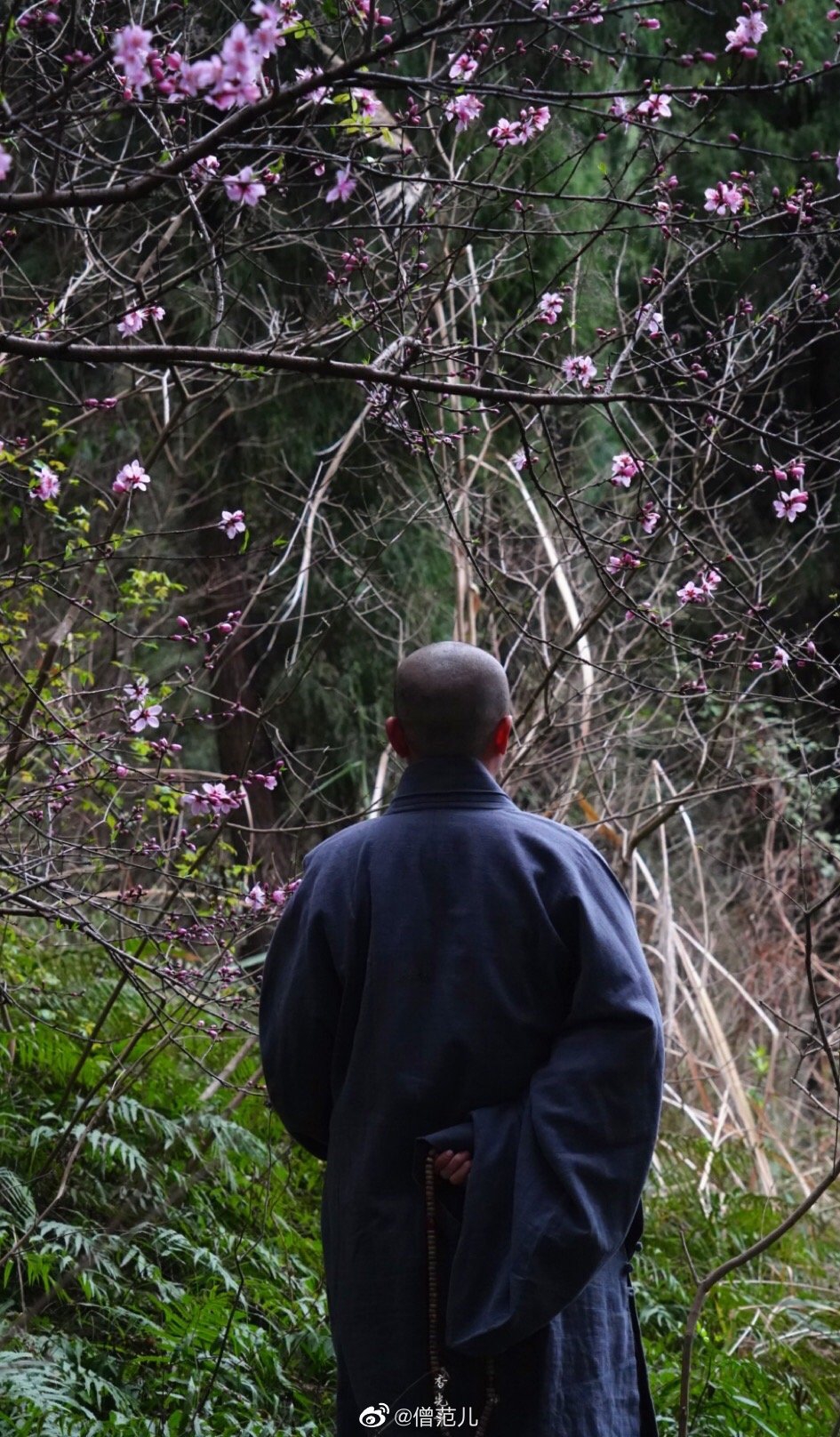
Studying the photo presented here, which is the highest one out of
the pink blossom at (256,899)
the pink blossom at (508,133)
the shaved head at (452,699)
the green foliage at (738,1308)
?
the pink blossom at (508,133)

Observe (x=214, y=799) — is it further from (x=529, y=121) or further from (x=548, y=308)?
(x=529, y=121)

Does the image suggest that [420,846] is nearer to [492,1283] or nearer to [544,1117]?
[544,1117]

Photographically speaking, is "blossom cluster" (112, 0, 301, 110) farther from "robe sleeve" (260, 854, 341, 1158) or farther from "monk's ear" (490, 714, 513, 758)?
"robe sleeve" (260, 854, 341, 1158)

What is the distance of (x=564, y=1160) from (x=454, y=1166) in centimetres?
15

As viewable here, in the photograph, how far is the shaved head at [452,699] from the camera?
1.97m

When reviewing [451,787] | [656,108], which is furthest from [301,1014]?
[656,108]

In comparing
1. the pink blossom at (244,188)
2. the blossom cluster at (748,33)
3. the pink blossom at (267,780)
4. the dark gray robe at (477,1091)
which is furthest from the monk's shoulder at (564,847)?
the pink blossom at (267,780)

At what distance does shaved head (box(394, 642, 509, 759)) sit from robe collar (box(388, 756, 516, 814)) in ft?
0.06

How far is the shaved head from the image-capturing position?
1.97 m

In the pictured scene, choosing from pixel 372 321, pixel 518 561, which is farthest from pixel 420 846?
pixel 518 561

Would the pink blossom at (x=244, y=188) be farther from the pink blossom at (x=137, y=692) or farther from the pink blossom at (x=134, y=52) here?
the pink blossom at (x=137, y=692)

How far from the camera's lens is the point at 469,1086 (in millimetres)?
1817

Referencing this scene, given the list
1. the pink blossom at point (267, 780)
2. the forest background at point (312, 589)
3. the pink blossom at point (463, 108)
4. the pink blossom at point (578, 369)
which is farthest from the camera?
the pink blossom at point (267, 780)

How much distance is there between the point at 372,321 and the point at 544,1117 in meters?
1.60
